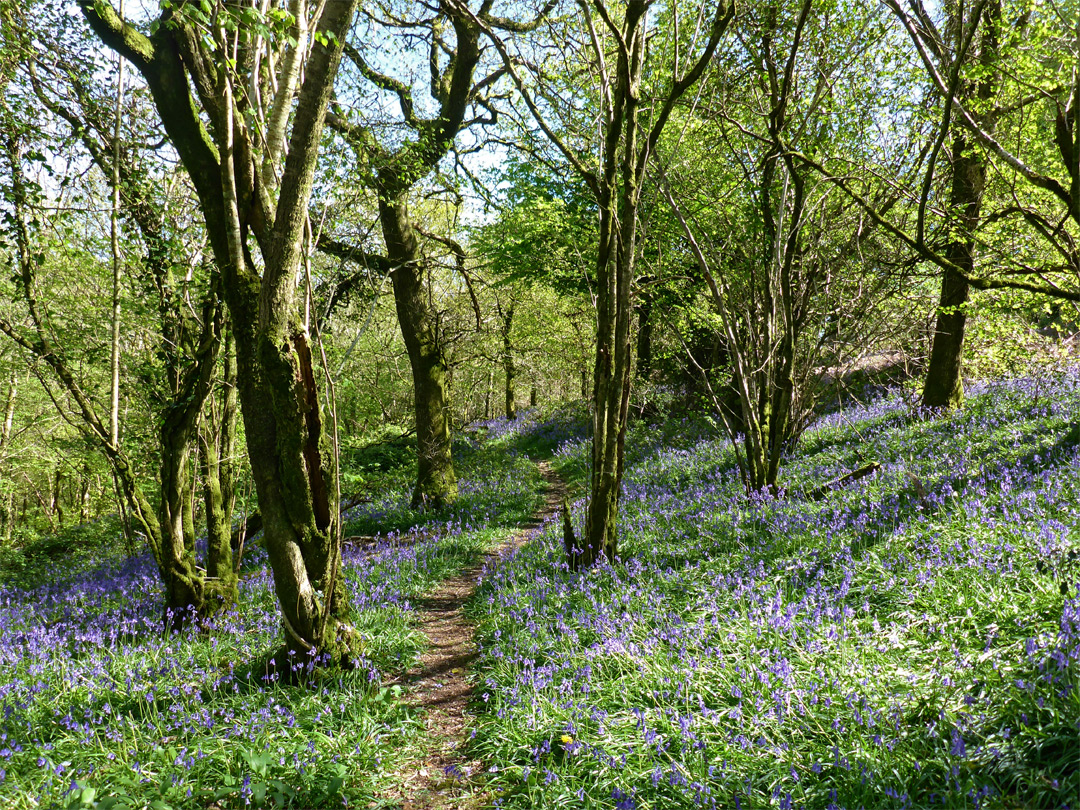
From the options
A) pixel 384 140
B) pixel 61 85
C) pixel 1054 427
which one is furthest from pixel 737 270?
pixel 61 85

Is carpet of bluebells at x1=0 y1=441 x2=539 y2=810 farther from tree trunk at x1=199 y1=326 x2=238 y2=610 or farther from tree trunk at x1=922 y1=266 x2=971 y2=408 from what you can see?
tree trunk at x1=922 y1=266 x2=971 y2=408

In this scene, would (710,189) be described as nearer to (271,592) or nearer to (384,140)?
(384,140)

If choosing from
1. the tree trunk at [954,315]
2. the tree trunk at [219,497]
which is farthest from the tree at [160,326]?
the tree trunk at [954,315]

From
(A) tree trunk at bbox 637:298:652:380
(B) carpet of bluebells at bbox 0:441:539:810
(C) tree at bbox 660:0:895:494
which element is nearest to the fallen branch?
(C) tree at bbox 660:0:895:494

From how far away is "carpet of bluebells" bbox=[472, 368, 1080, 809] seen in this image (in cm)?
257

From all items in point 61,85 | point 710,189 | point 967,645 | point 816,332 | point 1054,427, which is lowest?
point 967,645

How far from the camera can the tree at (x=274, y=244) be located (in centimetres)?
402

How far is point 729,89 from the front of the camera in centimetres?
736

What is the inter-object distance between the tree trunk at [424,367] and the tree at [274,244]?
6.86 m

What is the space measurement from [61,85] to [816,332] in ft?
32.5

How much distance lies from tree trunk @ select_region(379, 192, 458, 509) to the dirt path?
4.00m

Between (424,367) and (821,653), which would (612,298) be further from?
(424,367)

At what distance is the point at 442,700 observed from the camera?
181 inches

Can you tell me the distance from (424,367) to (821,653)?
925 centimetres
